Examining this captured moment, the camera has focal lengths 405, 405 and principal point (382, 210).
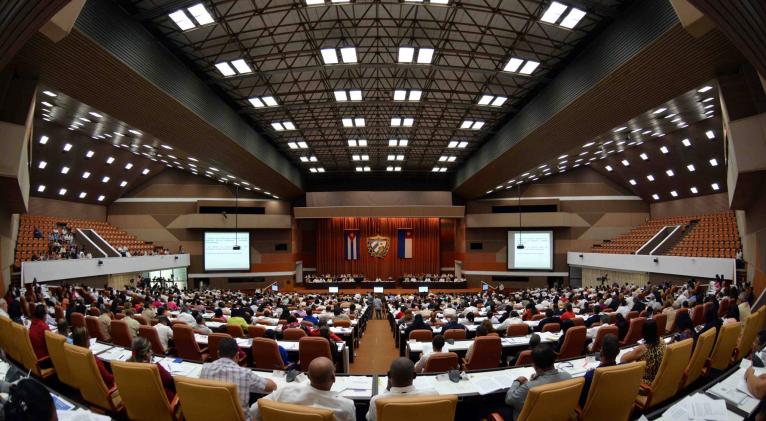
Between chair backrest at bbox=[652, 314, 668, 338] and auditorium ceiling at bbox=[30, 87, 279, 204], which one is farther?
auditorium ceiling at bbox=[30, 87, 279, 204]

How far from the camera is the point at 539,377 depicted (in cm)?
409

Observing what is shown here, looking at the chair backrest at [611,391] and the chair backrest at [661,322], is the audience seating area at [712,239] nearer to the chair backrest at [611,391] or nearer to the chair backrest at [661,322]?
the chair backrest at [661,322]

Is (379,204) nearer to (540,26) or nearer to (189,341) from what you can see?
(540,26)

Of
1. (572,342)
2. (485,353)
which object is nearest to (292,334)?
(485,353)

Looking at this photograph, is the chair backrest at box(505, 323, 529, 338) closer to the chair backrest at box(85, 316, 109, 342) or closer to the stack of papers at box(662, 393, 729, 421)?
the stack of papers at box(662, 393, 729, 421)

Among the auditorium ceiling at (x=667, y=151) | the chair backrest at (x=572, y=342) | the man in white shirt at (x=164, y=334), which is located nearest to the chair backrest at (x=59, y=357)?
the man in white shirt at (x=164, y=334)

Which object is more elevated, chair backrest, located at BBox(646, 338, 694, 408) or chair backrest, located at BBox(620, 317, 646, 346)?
chair backrest, located at BBox(646, 338, 694, 408)

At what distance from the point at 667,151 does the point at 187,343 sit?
2569 cm

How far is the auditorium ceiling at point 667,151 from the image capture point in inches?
622

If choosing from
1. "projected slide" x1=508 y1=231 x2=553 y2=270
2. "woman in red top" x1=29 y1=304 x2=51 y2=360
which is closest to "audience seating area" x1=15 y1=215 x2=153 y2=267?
"woman in red top" x1=29 y1=304 x2=51 y2=360

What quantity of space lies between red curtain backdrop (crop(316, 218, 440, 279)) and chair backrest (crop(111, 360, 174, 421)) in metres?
33.0

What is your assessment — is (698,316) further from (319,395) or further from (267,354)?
(319,395)

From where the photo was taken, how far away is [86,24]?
807cm

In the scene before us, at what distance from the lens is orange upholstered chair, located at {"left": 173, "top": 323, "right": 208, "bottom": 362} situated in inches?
299
